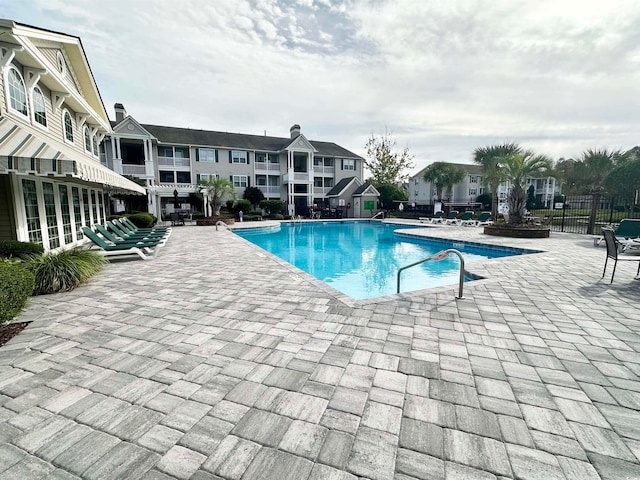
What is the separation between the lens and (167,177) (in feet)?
103

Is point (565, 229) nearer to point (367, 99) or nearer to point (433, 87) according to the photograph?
point (433, 87)

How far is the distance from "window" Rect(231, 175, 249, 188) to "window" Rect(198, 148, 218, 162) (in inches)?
108

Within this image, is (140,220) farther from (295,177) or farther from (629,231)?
(629,231)

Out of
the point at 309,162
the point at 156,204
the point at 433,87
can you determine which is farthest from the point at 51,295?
the point at 309,162

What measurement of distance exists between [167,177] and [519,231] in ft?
104

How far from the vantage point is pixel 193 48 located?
427 inches

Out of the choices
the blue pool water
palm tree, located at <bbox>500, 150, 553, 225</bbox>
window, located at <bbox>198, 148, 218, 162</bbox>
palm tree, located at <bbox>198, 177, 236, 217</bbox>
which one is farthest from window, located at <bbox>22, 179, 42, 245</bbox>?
window, located at <bbox>198, 148, 218, 162</bbox>

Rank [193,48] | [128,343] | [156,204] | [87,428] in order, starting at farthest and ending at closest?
[156,204]
[193,48]
[128,343]
[87,428]

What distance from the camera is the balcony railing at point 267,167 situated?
35.0 metres

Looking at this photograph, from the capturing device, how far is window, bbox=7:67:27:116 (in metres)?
7.82

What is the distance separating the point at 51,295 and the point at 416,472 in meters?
7.14

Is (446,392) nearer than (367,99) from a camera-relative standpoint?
Yes

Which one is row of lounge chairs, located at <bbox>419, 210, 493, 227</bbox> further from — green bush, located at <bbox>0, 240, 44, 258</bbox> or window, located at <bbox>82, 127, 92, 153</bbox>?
window, located at <bbox>82, 127, 92, 153</bbox>

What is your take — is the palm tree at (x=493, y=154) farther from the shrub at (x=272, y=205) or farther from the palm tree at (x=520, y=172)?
the shrub at (x=272, y=205)
